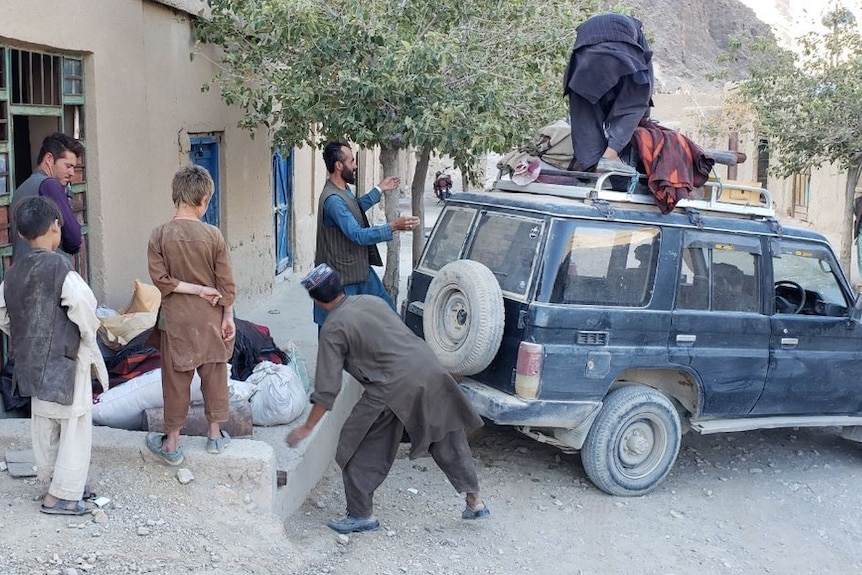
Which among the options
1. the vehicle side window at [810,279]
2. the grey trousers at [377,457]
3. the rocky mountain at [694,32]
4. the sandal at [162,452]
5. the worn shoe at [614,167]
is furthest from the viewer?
the rocky mountain at [694,32]

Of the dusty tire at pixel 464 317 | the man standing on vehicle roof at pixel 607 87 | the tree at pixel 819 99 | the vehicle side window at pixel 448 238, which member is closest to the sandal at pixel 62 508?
the dusty tire at pixel 464 317

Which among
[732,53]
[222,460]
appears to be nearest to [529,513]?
[222,460]

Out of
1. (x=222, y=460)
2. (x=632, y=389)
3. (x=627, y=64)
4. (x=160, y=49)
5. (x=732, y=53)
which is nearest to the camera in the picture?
(x=222, y=460)

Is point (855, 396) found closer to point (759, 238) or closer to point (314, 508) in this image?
point (759, 238)

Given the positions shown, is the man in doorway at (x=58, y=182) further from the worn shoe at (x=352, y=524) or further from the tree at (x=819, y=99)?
the tree at (x=819, y=99)

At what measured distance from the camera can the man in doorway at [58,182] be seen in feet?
16.7

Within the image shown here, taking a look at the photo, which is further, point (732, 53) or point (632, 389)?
point (732, 53)

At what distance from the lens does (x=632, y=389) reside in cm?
570

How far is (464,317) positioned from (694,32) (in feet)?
182

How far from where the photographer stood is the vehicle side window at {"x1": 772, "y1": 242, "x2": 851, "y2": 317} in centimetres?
618

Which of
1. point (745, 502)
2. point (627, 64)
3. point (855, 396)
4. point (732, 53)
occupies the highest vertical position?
point (732, 53)

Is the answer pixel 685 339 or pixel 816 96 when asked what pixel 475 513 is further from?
pixel 816 96

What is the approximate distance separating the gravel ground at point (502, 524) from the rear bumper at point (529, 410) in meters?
0.56

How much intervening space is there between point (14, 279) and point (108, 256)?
105 inches
